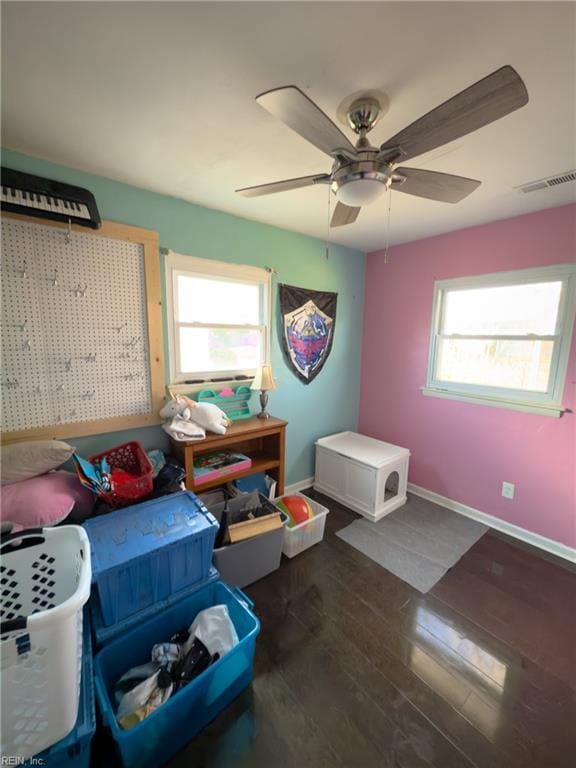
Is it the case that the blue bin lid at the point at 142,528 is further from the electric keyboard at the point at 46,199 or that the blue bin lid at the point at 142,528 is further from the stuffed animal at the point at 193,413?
the electric keyboard at the point at 46,199

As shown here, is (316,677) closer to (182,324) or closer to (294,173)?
(182,324)

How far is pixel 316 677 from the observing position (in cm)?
138

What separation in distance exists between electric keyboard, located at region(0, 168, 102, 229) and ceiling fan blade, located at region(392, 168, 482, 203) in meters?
1.61

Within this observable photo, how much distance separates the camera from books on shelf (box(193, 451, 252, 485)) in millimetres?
2051

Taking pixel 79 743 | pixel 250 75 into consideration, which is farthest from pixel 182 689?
pixel 250 75

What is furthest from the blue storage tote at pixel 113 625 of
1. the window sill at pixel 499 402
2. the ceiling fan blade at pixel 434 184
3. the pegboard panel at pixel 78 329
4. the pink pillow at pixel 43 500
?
the window sill at pixel 499 402

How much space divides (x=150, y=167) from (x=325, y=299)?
5.86 feet

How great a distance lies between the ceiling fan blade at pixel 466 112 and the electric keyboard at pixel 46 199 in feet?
5.12

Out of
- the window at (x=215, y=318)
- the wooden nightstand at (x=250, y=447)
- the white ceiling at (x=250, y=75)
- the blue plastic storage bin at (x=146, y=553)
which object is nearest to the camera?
the white ceiling at (x=250, y=75)

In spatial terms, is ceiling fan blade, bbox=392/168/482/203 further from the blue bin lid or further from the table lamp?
the blue bin lid

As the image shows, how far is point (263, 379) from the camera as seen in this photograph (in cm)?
244

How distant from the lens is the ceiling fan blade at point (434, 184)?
1218mm

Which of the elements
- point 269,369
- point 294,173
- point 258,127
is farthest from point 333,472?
point 258,127

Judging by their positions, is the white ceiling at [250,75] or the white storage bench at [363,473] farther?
the white storage bench at [363,473]
